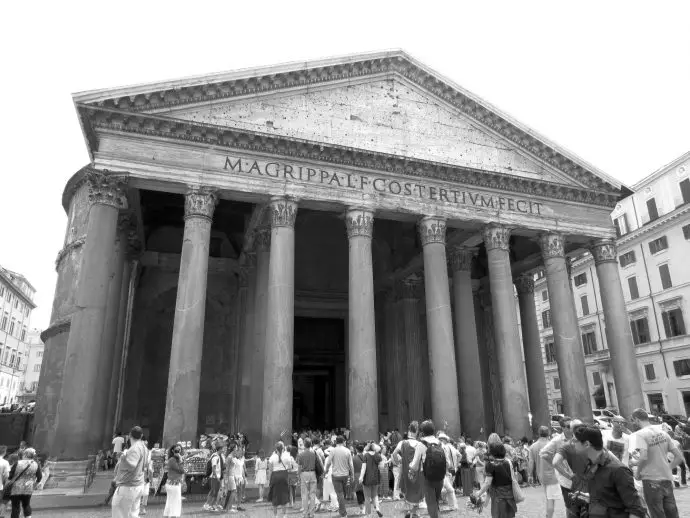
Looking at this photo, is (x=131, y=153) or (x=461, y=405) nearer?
(x=131, y=153)

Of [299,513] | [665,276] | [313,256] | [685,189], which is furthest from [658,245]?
[299,513]

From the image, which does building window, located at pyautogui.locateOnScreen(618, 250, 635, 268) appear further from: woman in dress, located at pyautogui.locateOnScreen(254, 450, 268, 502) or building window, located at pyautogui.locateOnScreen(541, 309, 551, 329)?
woman in dress, located at pyautogui.locateOnScreen(254, 450, 268, 502)

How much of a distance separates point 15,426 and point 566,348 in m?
22.9

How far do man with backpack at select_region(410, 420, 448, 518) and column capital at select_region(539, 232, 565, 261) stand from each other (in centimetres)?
1321

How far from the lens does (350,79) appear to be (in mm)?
16953

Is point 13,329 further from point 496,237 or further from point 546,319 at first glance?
point 496,237

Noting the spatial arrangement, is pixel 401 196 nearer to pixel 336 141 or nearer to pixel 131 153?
pixel 336 141

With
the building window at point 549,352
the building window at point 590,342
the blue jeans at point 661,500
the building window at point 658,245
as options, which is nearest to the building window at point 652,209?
the building window at point 658,245

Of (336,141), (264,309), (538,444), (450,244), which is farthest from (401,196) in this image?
(538,444)

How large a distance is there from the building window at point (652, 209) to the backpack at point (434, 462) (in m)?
29.7

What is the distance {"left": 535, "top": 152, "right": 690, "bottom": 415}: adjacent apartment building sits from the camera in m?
28.1

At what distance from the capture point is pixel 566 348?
16812mm

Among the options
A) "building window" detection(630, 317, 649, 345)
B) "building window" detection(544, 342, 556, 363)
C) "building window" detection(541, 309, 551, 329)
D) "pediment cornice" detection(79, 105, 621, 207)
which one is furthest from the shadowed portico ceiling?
"building window" detection(544, 342, 556, 363)

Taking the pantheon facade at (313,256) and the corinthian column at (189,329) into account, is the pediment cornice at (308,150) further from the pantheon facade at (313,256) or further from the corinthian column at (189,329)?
the corinthian column at (189,329)
